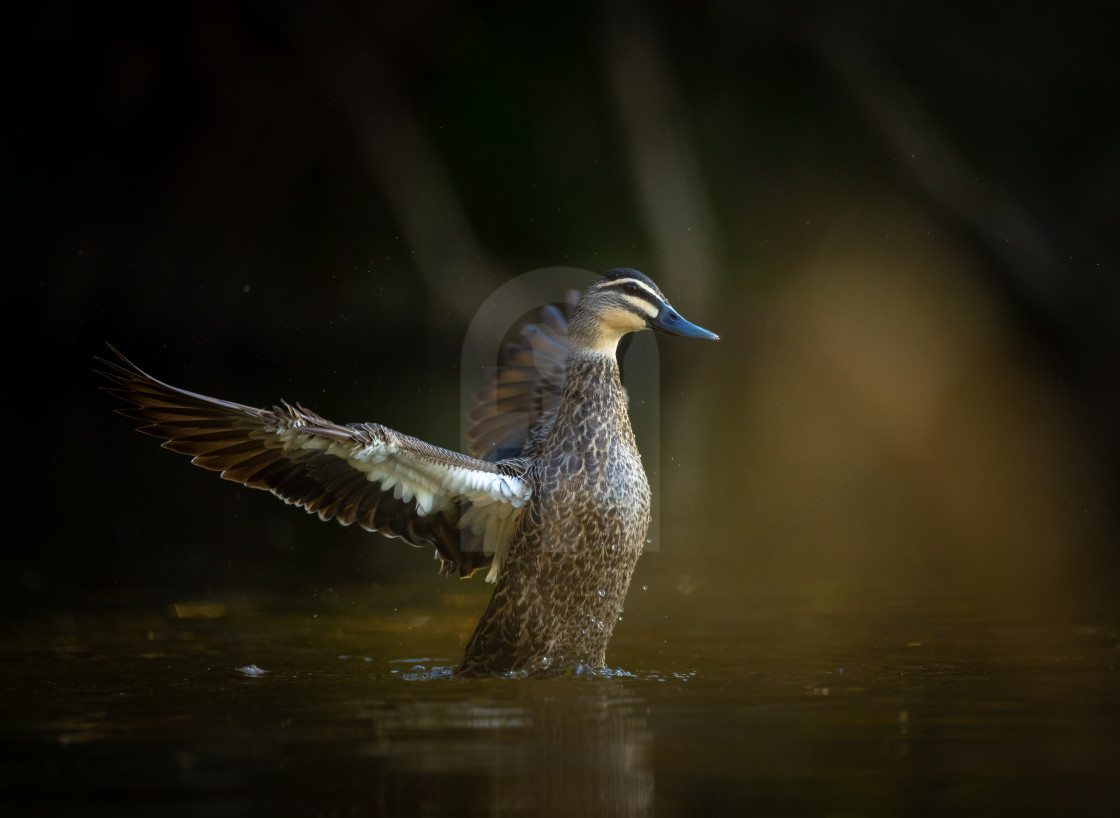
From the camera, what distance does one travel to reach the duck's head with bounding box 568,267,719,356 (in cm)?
469

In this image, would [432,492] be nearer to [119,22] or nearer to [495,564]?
[495,564]

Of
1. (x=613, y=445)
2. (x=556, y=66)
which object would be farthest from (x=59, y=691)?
(x=556, y=66)

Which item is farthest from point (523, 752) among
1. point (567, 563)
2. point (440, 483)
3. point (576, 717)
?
point (567, 563)


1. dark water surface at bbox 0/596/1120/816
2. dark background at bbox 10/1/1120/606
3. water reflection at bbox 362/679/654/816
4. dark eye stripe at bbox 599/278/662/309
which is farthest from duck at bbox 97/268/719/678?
dark background at bbox 10/1/1120/606

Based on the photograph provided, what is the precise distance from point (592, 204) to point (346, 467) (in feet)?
25.7

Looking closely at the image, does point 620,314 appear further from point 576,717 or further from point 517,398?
point 576,717

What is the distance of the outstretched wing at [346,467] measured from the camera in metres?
3.86

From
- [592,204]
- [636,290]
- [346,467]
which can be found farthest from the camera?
[592,204]

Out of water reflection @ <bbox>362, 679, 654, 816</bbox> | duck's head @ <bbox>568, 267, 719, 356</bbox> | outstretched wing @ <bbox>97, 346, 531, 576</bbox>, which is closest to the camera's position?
water reflection @ <bbox>362, 679, 654, 816</bbox>

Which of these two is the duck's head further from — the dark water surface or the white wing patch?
the dark water surface

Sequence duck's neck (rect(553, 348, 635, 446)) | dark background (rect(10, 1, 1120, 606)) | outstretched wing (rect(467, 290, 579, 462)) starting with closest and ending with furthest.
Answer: duck's neck (rect(553, 348, 635, 446))
outstretched wing (rect(467, 290, 579, 462))
dark background (rect(10, 1, 1120, 606))

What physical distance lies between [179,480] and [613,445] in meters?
4.20

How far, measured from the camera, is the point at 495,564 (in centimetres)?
451

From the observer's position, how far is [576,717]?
3576 mm
